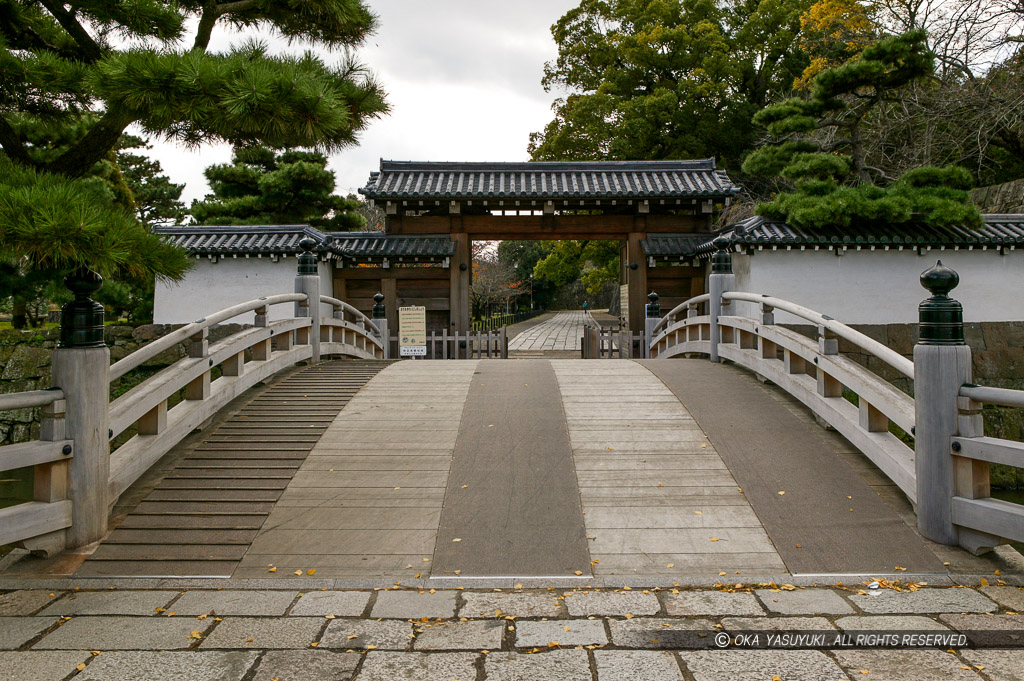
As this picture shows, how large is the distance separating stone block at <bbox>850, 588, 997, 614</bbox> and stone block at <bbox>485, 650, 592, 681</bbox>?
1.53 meters

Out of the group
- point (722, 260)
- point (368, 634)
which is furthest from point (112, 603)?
point (722, 260)

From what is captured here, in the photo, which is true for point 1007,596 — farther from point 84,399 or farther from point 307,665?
point 84,399

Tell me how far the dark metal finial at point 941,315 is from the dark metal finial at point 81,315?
200 inches

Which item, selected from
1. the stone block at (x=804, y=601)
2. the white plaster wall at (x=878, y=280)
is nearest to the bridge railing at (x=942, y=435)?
the stone block at (x=804, y=601)

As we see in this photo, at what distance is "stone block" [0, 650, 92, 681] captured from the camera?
272 centimetres

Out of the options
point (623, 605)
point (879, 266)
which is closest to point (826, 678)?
point (623, 605)

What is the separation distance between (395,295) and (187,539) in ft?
38.5

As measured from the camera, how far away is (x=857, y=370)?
525cm

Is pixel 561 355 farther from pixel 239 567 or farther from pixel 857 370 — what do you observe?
pixel 239 567

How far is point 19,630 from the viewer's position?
10.3 ft

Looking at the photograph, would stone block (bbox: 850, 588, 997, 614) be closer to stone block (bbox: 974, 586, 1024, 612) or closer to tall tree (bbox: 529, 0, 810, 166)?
stone block (bbox: 974, 586, 1024, 612)

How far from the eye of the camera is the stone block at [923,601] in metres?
3.24

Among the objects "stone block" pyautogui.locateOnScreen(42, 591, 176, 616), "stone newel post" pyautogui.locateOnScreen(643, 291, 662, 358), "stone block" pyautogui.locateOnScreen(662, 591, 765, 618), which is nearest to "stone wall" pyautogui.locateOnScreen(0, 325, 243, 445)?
"stone newel post" pyautogui.locateOnScreen(643, 291, 662, 358)

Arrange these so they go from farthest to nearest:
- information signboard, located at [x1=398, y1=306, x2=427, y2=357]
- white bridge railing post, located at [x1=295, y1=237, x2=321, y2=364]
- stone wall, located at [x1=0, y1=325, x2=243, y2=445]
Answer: stone wall, located at [x1=0, y1=325, x2=243, y2=445] → information signboard, located at [x1=398, y1=306, x2=427, y2=357] → white bridge railing post, located at [x1=295, y1=237, x2=321, y2=364]
